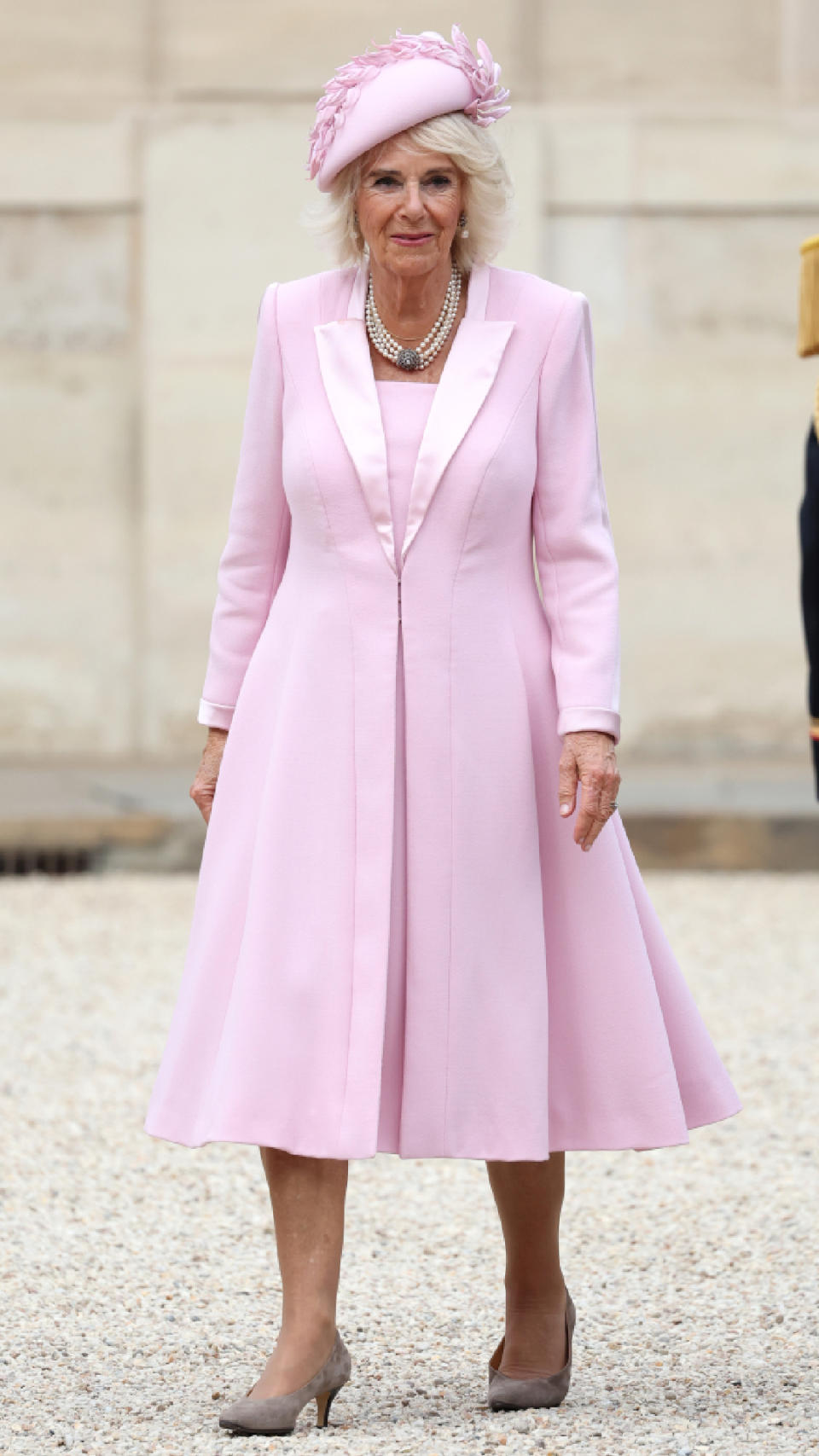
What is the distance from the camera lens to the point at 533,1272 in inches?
114

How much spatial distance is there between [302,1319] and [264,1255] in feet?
3.42

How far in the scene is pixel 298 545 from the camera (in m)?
2.82

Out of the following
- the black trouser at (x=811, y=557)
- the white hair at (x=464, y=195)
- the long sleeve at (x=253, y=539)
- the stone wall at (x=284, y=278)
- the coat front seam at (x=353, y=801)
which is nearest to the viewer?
the coat front seam at (x=353, y=801)

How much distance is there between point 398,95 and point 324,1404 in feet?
5.09

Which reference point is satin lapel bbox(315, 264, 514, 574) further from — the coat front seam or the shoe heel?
the shoe heel

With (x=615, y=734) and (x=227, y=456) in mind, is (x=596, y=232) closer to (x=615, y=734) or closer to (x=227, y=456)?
(x=227, y=456)

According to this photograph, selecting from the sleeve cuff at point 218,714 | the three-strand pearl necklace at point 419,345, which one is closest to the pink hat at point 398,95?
the three-strand pearl necklace at point 419,345

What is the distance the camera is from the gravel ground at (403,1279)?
111 inches

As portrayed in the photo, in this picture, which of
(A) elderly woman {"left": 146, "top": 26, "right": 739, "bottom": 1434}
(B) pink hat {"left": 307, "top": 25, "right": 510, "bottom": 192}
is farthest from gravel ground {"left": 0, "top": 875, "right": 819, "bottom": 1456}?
(B) pink hat {"left": 307, "top": 25, "right": 510, "bottom": 192}

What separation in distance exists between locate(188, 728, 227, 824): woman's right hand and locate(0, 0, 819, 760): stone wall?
311 inches

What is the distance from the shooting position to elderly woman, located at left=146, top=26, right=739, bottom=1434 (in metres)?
2.70

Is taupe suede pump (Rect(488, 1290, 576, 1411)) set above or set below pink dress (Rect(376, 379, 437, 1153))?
below

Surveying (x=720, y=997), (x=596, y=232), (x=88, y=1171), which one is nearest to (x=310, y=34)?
(x=596, y=232)

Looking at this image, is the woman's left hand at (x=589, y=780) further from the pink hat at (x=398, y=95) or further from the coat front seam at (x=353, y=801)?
the pink hat at (x=398, y=95)
